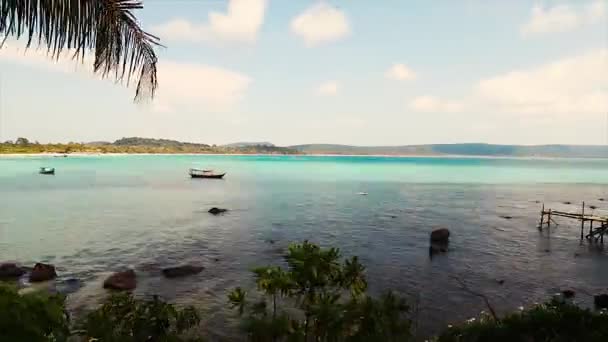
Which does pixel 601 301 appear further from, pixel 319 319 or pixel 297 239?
pixel 297 239

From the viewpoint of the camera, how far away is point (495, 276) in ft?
105

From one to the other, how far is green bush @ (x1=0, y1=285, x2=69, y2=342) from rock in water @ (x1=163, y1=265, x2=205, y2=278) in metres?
23.6

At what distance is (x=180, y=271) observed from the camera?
100ft

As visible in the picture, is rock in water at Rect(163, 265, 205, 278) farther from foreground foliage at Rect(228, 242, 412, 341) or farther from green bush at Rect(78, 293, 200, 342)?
foreground foliage at Rect(228, 242, 412, 341)

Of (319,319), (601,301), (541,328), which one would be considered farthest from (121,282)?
(601,301)

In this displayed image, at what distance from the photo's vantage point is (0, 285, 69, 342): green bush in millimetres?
6746

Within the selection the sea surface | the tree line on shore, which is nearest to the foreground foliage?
the tree line on shore

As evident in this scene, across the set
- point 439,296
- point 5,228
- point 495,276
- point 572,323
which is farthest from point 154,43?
point 5,228

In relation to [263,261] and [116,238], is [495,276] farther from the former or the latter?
[116,238]

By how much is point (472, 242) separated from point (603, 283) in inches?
577

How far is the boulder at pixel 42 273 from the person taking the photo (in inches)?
1119

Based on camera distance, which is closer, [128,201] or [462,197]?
[128,201]

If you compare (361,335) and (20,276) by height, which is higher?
(361,335)

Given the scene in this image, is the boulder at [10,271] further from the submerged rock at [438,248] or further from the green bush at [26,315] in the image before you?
the submerged rock at [438,248]
